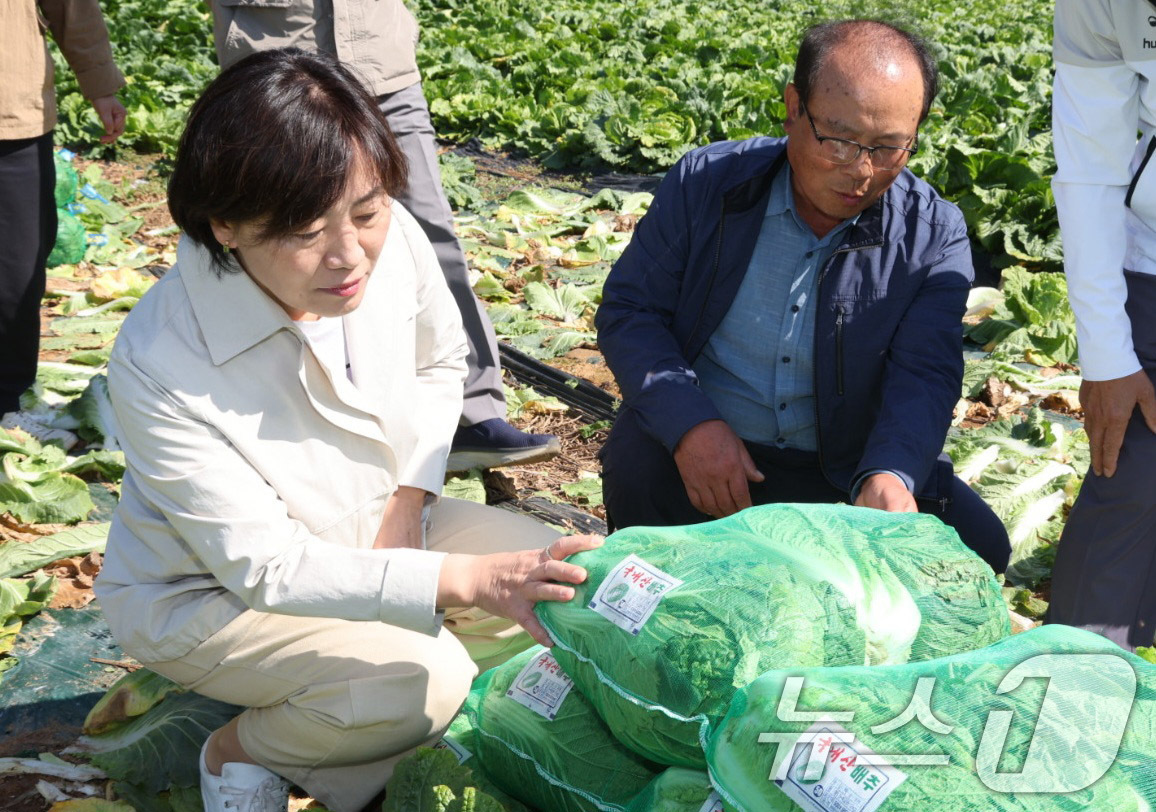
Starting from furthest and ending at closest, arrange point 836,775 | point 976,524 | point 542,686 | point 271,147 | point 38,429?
point 38,429 < point 976,524 < point 542,686 < point 271,147 < point 836,775

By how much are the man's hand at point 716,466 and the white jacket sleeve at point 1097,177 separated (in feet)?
2.44

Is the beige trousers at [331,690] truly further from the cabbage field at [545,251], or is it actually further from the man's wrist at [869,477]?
the man's wrist at [869,477]

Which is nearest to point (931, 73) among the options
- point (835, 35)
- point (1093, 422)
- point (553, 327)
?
point (835, 35)

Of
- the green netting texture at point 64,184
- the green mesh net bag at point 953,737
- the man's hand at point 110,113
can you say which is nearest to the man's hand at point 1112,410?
the green mesh net bag at point 953,737

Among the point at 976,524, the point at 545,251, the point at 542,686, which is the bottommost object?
the point at 545,251

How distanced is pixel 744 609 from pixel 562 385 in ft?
9.25

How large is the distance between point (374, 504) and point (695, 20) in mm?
13746

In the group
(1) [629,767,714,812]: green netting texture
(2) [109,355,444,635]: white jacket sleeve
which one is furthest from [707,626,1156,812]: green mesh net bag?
(2) [109,355,444,635]: white jacket sleeve

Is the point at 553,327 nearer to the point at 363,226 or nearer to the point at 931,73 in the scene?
the point at 931,73

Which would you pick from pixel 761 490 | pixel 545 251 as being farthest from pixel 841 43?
pixel 545 251

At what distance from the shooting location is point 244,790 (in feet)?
6.58

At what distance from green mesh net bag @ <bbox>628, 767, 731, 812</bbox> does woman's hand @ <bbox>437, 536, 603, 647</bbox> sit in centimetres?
27

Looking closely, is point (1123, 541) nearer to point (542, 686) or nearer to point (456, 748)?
point (542, 686)

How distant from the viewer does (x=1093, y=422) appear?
2.48 metres
